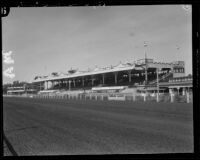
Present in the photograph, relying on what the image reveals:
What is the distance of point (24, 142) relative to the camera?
7.61 meters

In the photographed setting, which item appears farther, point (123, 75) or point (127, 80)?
point (123, 75)

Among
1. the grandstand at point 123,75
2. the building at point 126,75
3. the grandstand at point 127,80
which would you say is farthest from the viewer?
the grandstand at point 123,75

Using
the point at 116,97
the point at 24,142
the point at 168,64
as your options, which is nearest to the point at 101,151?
the point at 24,142

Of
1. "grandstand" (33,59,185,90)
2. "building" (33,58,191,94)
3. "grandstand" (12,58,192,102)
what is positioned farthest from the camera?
"grandstand" (33,59,185,90)

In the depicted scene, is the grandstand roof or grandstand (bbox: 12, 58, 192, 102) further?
the grandstand roof

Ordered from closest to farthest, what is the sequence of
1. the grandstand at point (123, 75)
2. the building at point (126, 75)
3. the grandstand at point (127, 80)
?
1. the grandstand at point (127, 80)
2. the building at point (126, 75)
3. the grandstand at point (123, 75)

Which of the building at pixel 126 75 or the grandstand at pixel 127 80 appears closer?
the grandstand at pixel 127 80

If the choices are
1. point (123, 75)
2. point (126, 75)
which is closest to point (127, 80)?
point (126, 75)

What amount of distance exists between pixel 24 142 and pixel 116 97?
1023 inches

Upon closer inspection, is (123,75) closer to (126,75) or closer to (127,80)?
(126,75)

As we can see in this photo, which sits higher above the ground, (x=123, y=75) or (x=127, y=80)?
(x=123, y=75)
